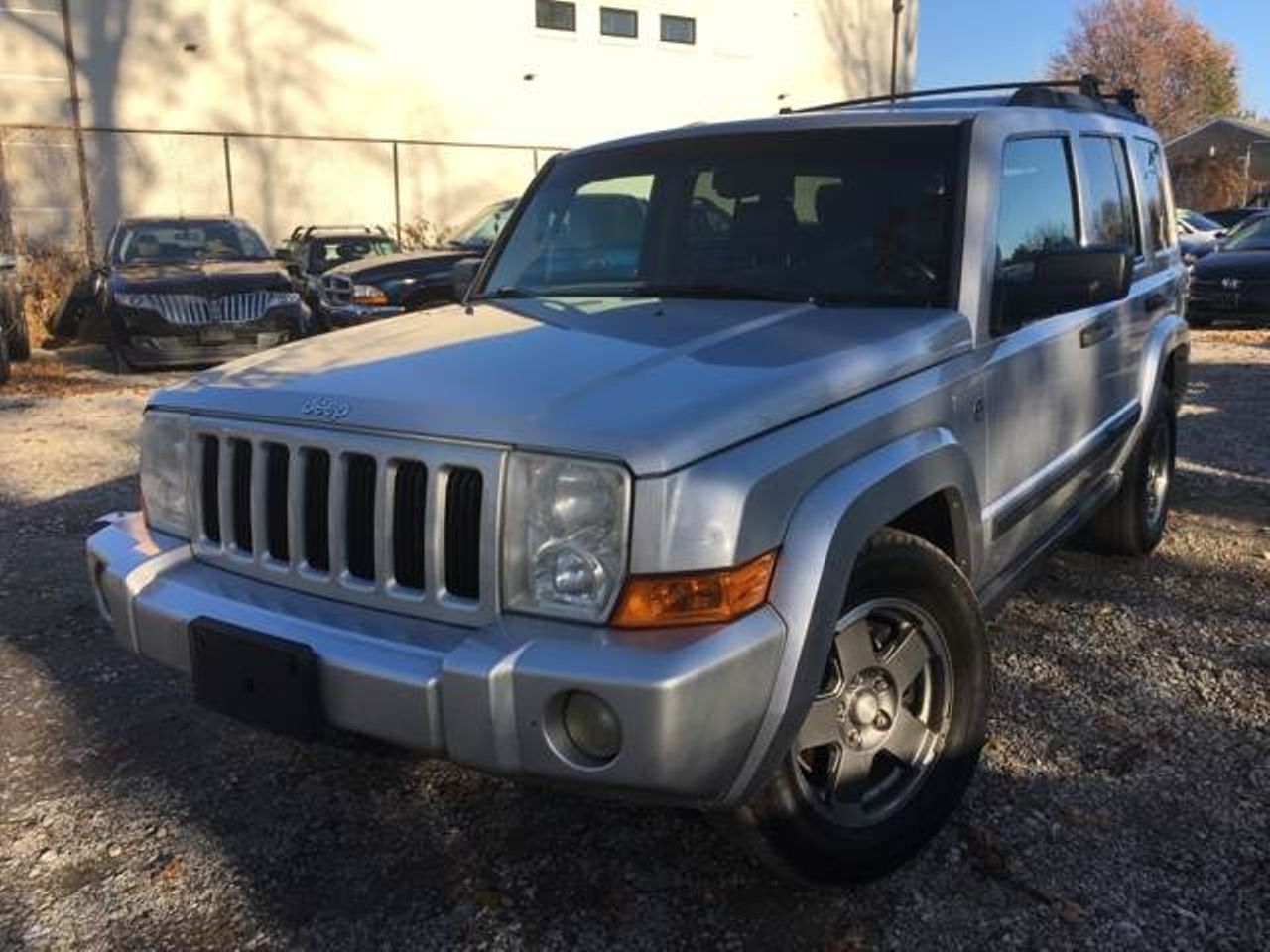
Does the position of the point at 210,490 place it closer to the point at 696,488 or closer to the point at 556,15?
the point at 696,488

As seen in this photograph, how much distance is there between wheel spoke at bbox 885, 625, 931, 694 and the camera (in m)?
2.76

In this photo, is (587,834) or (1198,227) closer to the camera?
(587,834)

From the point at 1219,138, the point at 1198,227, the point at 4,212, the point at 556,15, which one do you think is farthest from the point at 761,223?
the point at 1219,138

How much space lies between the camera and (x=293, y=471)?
101 inches

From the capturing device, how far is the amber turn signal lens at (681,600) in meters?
2.18

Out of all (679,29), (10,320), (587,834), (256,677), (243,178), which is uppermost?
(679,29)

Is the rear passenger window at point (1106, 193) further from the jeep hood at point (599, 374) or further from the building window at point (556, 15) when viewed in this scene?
the building window at point (556, 15)

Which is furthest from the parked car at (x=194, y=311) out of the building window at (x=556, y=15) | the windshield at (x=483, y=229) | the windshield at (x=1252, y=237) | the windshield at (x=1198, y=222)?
the windshield at (x=1198, y=222)

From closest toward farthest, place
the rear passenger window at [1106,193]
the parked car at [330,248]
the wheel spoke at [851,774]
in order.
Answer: the wheel spoke at [851,774] → the rear passenger window at [1106,193] → the parked car at [330,248]

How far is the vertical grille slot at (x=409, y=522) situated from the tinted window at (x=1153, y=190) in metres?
3.78

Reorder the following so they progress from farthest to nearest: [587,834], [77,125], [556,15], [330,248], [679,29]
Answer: [679,29]
[556,15]
[77,125]
[330,248]
[587,834]

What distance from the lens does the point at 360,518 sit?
249 cm

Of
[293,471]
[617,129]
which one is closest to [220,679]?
[293,471]

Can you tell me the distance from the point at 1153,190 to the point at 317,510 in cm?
422
